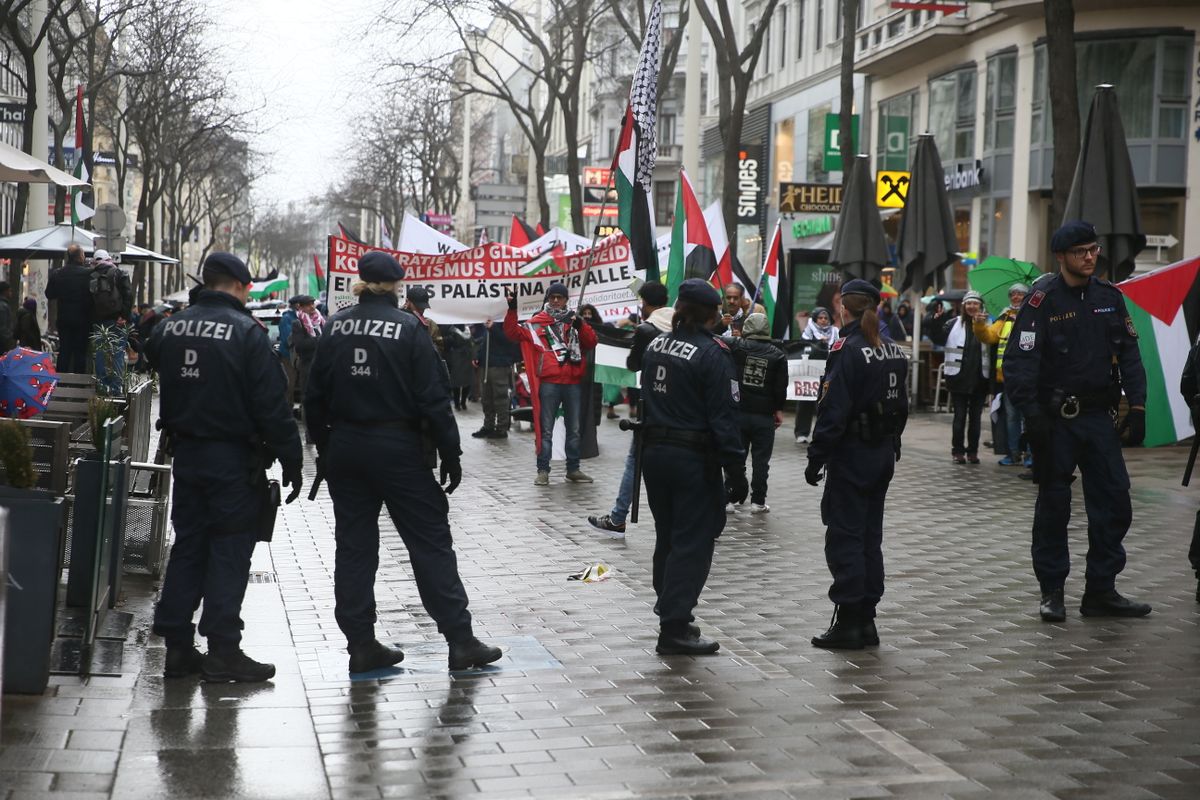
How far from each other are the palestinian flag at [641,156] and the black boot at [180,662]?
291 inches

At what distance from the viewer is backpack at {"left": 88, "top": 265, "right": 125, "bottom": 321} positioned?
17000 millimetres

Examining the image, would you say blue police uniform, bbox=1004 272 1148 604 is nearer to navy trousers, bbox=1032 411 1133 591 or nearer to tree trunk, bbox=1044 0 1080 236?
navy trousers, bbox=1032 411 1133 591

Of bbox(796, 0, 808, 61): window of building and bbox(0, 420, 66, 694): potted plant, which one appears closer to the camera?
bbox(0, 420, 66, 694): potted plant

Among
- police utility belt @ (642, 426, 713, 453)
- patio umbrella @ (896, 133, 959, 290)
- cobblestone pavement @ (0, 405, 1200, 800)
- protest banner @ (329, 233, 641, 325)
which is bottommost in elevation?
cobblestone pavement @ (0, 405, 1200, 800)

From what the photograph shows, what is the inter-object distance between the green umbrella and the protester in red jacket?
5.55m

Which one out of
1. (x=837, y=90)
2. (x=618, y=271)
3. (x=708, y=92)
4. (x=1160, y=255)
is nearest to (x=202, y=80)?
(x=837, y=90)

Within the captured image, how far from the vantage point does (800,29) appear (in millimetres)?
47562

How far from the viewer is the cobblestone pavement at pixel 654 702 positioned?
17.0 ft

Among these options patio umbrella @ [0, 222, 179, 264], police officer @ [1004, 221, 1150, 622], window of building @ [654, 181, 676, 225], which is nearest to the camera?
police officer @ [1004, 221, 1150, 622]

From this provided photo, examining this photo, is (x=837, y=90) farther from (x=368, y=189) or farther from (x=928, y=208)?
(x=368, y=189)

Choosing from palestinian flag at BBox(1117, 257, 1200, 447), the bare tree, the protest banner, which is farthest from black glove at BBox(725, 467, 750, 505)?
the bare tree

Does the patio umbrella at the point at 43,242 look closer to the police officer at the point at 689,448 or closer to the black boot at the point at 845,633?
the police officer at the point at 689,448

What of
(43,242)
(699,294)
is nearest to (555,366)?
(699,294)

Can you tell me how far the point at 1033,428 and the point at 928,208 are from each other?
12.9m
